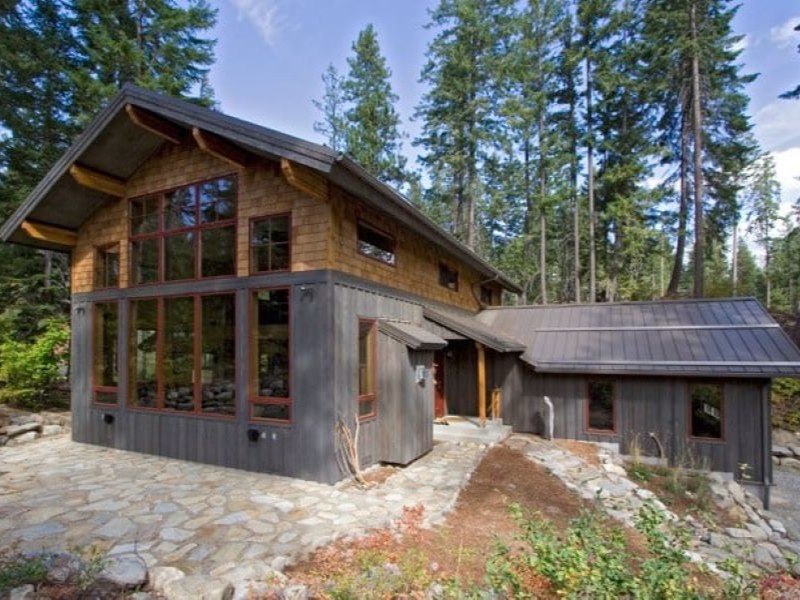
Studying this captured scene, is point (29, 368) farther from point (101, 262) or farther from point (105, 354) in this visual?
point (101, 262)

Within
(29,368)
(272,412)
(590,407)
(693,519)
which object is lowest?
(693,519)

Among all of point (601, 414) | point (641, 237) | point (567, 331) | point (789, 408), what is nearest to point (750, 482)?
point (601, 414)

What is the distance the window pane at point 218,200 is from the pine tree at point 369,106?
11.8 meters

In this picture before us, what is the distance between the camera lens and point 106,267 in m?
8.43

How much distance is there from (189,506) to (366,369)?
118 inches

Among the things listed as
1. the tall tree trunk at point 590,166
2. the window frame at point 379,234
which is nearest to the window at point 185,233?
the window frame at point 379,234

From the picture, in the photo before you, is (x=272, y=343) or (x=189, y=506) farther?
(x=272, y=343)

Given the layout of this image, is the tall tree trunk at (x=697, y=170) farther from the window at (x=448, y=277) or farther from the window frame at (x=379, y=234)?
the window frame at (x=379, y=234)

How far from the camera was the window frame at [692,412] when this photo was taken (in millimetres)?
8875

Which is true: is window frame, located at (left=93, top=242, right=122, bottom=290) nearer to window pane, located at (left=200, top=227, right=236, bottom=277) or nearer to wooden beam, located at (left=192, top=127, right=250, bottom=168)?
window pane, located at (left=200, top=227, right=236, bottom=277)

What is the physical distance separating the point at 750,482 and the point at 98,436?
12.6 metres

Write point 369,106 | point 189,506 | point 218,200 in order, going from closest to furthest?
1. point 189,506
2. point 218,200
3. point 369,106

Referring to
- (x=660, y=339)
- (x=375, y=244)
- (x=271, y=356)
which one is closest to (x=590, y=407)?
(x=660, y=339)

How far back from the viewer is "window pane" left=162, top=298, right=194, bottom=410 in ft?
23.6
